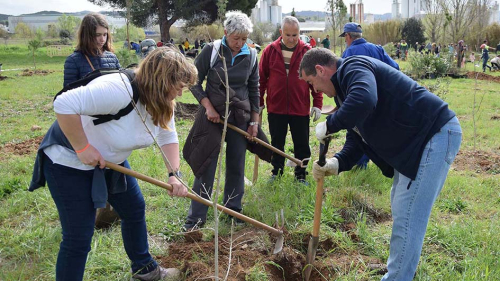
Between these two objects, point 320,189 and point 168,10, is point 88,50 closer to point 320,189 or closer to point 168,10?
point 320,189

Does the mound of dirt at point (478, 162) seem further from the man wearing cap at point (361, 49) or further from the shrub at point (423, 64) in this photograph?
the shrub at point (423, 64)

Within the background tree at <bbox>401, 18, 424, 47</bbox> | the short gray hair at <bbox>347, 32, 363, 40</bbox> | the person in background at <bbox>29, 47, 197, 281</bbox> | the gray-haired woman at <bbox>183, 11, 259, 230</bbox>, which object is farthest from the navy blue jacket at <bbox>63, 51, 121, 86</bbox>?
the background tree at <bbox>401, 18, 424, 47</bbox>

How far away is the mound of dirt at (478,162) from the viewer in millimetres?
5270

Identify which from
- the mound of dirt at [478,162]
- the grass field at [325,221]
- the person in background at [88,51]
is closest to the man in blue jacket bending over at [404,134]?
the grass field at [325,221]

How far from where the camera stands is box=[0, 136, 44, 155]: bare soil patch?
586 centimetres

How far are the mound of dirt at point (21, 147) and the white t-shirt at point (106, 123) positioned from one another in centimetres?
419

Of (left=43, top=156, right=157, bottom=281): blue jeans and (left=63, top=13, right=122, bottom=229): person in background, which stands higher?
(left=63, top=13, right=122, bottom=229): person in background

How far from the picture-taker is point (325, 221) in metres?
3.65

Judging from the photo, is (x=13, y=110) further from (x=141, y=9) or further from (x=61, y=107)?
(x=141, y=9)

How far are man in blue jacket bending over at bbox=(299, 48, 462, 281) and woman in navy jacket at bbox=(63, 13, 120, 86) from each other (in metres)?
1.91

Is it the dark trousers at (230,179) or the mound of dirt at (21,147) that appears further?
the mound of dirt at (21,147)

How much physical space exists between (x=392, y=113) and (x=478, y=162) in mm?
3985

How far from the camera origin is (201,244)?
326cm

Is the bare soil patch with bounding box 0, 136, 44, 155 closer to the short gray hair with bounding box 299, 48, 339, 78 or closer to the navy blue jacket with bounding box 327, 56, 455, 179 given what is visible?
the short gray hair with bounding box 299, 48, 339, 78
